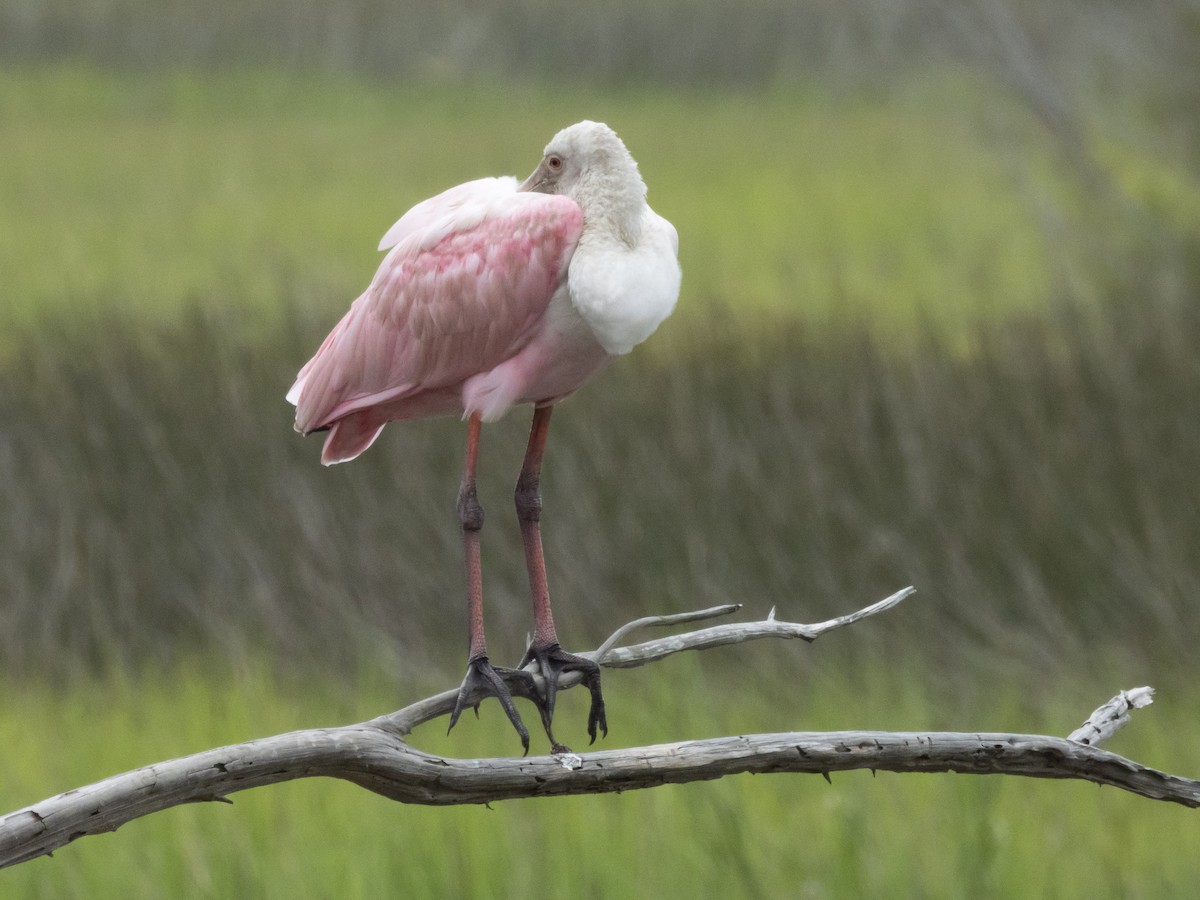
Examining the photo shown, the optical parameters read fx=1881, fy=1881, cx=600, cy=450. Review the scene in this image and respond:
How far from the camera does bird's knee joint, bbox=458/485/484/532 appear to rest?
3.04 meters

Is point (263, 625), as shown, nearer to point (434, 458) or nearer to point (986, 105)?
point (434, 458)

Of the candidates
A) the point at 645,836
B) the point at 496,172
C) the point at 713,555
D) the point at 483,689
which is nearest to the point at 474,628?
the point at 483,689

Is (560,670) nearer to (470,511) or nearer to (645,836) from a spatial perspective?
(470,511)

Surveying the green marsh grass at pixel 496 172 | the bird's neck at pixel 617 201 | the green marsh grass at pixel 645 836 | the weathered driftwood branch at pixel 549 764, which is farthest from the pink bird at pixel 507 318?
the green marsh grass at pixel 496 172

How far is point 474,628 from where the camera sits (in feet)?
9.53

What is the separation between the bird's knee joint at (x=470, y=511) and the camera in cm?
304

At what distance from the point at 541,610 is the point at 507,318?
1.58 feet

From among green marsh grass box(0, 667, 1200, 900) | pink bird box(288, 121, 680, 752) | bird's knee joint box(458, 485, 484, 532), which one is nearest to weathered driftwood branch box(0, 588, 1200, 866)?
pink bird box(288, 121, 680, 752)

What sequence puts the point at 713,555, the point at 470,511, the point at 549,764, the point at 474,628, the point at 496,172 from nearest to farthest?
the point at 549,764, the point at 474,628, the point at 470,511, the point at 713,555, the point at 496,172

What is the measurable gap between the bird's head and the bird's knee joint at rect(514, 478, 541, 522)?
58cm

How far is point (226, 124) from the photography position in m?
25.3

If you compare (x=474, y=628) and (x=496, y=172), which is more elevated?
(x=496, y=172)

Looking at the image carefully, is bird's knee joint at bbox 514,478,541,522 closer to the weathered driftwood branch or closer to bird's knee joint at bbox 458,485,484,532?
bird's knee joint at bbox 458,485,484,532

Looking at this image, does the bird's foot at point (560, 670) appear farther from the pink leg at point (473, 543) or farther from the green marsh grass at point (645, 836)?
the green marsh grass at point (645, 836)
